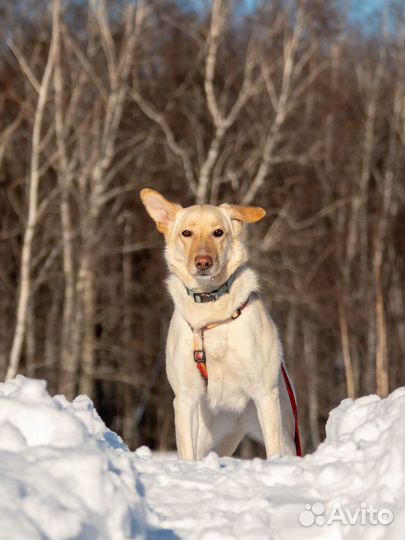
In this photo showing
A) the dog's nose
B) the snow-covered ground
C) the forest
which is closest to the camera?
the snow-covered ground

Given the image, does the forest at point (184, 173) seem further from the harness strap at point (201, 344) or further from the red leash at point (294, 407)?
the harness strap at point (201, 344)

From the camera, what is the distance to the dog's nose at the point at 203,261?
485 centimetres

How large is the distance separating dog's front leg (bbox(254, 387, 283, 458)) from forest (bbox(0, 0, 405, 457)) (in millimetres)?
8964

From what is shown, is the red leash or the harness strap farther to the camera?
the red leash

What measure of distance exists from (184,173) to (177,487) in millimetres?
14764

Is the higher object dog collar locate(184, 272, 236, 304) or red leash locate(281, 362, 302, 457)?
dog collar locate(184, 272, 236, 304)

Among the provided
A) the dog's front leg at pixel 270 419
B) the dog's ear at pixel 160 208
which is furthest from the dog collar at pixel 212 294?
the dog's front leg at pixel 270 419

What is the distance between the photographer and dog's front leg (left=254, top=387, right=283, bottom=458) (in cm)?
470

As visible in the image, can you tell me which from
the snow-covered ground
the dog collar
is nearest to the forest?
the dog collar

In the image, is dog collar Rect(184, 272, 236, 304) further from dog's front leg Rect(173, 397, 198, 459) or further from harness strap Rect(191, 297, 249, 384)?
dog's front leg Rect(173, 397, 198, 459)

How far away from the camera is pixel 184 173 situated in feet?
57.0

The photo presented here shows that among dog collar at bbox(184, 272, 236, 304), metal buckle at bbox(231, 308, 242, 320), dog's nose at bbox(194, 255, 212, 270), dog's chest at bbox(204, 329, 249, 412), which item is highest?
dog's nose at bbox(194, 255, 212, 270)
